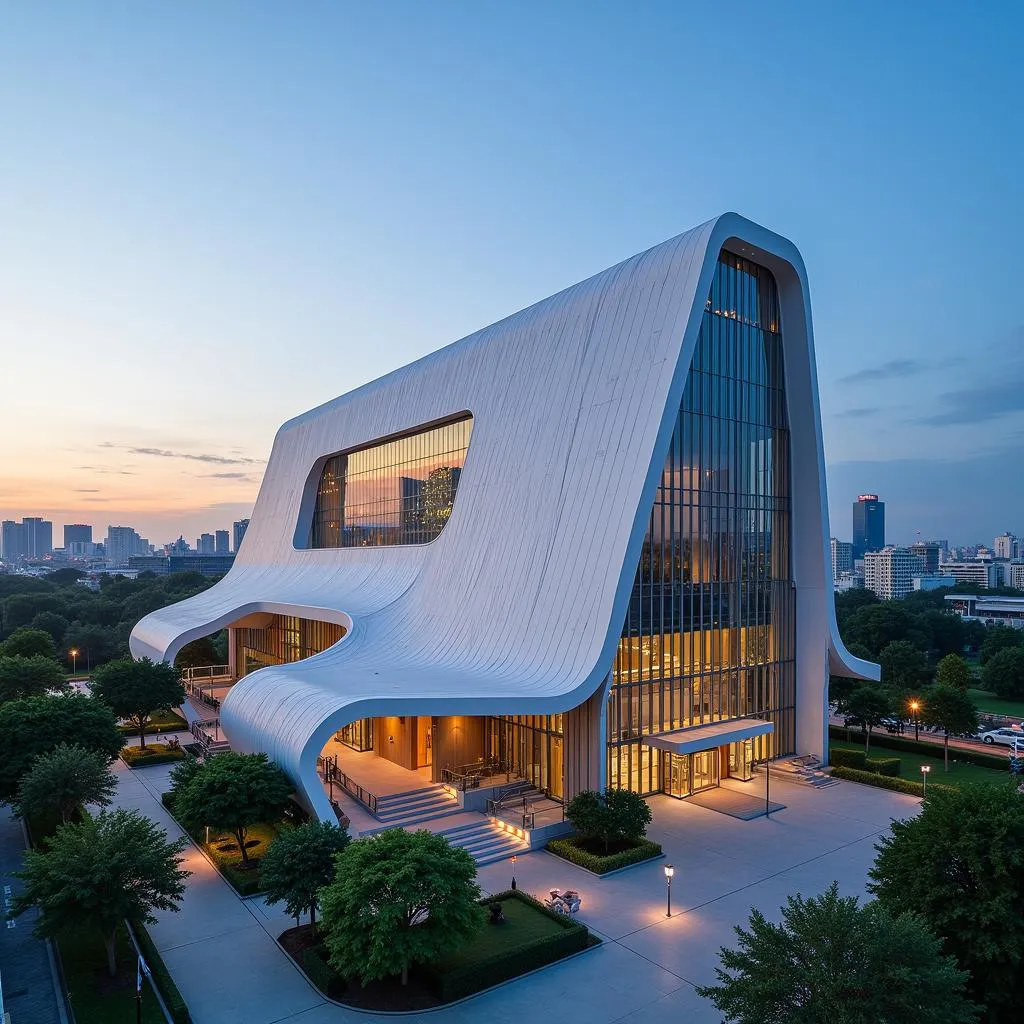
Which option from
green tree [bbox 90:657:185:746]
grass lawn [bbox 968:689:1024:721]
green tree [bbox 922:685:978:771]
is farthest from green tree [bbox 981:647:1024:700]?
green tree [bbox 90:657:185:746]

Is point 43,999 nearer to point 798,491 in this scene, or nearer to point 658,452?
point 658,452

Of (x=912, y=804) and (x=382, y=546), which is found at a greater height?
(x=382, y=546)

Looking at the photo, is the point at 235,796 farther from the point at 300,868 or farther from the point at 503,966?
the point at 503,966

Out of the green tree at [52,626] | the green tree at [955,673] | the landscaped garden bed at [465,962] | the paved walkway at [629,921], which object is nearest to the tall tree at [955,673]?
the green tree at [955,673]

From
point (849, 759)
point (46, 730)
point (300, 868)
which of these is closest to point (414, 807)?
point (300, 868)

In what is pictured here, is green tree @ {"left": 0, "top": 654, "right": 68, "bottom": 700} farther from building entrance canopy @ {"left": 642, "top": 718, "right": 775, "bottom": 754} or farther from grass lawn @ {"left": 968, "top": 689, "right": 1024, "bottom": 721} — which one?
grass lawn @ {"left": 968, "top": 689, "right": 1024, "bottom": 721}

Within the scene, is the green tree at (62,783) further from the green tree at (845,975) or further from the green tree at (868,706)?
the green tree at (868,706)

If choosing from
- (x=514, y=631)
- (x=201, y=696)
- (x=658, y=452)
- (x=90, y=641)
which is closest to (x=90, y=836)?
(x=514, y=631)
